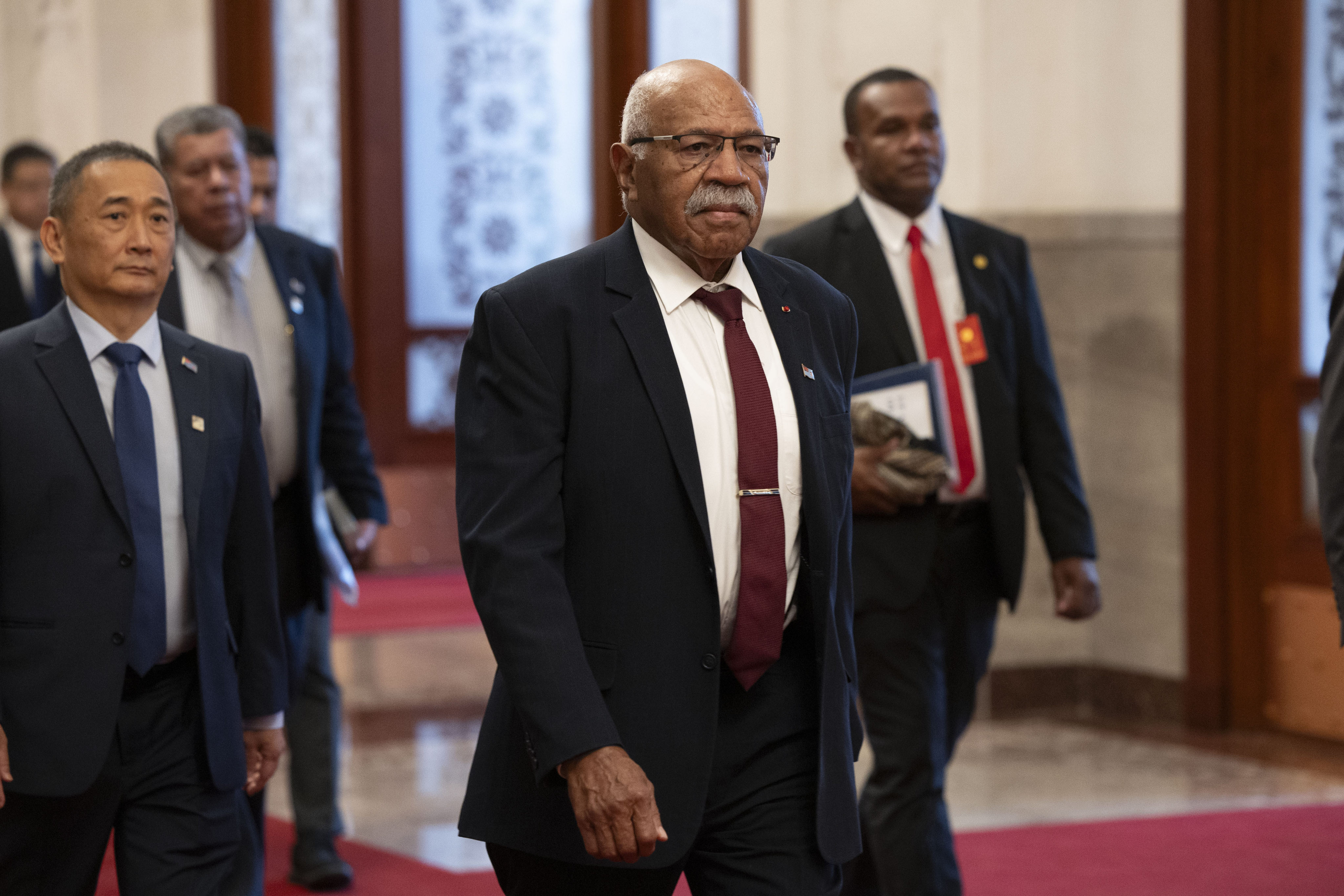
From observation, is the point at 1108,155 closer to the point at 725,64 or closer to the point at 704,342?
the point at 725,64

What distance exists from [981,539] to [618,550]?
165 cm

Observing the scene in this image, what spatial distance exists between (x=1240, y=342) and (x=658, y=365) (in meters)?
4.40

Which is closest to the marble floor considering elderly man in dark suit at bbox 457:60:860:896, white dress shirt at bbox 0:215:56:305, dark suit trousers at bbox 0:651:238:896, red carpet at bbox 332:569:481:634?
red carpet at bbox 332:569:481:634

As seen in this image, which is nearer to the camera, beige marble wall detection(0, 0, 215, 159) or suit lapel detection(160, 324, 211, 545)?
suit lapel detection(160, 324, 211, 545)

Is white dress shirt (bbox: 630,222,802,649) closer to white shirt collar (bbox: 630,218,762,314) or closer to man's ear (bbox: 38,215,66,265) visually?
white shirt collar (bbox: 630,218,762,314)

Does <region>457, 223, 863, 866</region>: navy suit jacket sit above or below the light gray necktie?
below

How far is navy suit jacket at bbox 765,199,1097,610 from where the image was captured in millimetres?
3684

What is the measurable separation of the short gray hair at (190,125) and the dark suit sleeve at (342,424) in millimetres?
506

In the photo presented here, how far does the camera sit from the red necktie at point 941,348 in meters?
3.73

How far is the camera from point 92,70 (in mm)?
7645

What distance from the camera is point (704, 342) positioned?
2.42 meters

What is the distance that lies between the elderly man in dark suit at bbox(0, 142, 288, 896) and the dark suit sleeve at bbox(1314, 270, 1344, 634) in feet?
5.55

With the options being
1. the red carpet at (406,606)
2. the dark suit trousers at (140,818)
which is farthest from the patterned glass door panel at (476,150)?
the dark suit trousers at (140,818)

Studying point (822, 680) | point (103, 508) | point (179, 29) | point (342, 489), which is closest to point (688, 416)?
point (822, 680)
